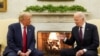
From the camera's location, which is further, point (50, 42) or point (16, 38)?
point (50, 42)

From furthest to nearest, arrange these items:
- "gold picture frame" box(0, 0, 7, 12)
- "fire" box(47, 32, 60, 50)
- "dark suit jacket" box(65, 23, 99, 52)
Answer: "gold picture frame" box(0, 0, 7, 12) → "fire" box(47, 32, 60, 50) → "dark suit jacket" box(65, 23, 99, 52)

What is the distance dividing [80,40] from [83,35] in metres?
0.09

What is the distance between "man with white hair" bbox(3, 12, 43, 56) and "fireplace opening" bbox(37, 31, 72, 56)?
1.49 m

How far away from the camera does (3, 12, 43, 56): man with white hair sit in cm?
455

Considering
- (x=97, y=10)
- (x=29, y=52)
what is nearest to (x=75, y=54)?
(x=29, y=52)

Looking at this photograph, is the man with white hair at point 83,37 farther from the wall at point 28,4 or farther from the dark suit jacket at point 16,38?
the wall at point 28,4

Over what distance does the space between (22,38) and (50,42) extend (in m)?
1.60

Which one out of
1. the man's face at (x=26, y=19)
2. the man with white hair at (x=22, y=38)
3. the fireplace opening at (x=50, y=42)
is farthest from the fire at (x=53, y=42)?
the man's face at (x=26, y=19)

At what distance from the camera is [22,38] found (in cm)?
464

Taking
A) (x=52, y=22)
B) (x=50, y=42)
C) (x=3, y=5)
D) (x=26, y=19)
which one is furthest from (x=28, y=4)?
(x=26, y=19)

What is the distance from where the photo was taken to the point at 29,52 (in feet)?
14.8

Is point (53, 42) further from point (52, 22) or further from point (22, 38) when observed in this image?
point (22, 38)

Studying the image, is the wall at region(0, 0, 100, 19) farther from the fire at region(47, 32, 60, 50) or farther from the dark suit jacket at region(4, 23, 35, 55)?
the dark suit jacket at region(4, 23, 35, 55)

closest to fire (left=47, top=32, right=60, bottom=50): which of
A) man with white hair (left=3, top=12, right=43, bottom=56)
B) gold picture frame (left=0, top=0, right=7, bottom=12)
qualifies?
gold picture frame (left=0, top=0, right=7, bottom=12)
